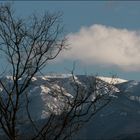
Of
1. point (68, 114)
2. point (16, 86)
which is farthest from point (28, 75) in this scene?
point (68, 114)

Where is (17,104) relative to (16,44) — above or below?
below

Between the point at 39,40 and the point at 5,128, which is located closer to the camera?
the point at 5,128

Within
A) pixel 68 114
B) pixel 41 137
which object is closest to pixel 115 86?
pixel 68 114

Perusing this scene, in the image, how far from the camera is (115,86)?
1065 inches

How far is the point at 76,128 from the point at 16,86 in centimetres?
429

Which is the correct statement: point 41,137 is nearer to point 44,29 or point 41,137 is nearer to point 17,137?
point 17,137

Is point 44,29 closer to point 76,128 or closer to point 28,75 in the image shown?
point 28,75

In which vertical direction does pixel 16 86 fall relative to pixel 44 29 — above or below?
below

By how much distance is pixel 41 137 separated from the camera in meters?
25.9

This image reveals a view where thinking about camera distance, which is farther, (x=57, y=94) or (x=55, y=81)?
(x=55, y=81)

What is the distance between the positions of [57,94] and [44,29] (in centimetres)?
416

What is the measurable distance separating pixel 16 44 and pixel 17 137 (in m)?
5.54

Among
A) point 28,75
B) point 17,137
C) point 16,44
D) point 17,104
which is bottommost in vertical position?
point 17,137

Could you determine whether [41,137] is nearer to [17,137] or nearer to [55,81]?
[17,137]
